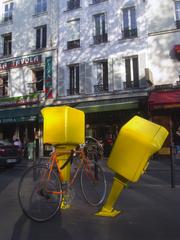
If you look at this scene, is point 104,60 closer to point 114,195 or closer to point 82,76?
point 82,76

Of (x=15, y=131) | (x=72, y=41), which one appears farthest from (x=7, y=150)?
(x=72, y=41)

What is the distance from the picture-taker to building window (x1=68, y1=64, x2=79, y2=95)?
17147mm

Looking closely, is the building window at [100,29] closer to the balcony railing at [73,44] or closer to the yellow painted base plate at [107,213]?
the balcony railing at [73,44]

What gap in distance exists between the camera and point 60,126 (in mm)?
4457

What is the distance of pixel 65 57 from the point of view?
17.6m

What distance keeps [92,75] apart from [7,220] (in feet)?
44.6

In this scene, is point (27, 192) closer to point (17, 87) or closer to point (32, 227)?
point (32, 227)

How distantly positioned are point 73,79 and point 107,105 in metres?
3.59

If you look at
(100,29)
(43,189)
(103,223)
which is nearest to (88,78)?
(100,29)

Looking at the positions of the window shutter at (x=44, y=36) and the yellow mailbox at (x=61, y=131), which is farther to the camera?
the window shutter at (x=44, y=36)

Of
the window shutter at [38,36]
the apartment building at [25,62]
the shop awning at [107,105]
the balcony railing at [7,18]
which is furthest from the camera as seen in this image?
the balcony railing at [7,18]

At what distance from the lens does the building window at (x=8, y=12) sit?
66.7 ft

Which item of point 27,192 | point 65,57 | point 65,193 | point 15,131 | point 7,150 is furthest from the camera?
point 15,131

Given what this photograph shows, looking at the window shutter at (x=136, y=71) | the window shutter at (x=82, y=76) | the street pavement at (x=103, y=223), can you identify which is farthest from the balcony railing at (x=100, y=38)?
the street pavement at (x=103, y=223)
